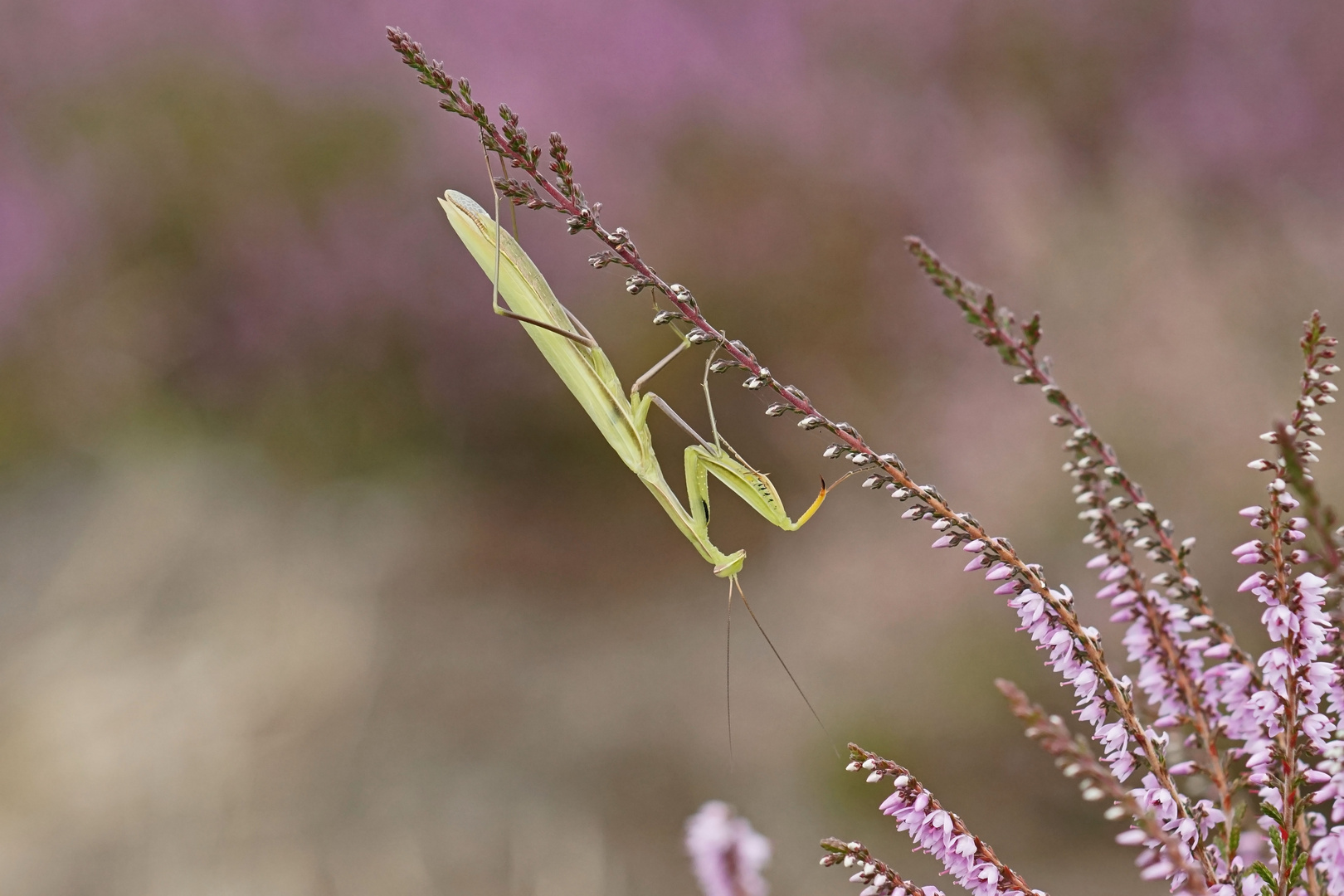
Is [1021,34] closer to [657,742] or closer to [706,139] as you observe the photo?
[706,139]

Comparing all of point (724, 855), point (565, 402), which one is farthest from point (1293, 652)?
point (565, 402)

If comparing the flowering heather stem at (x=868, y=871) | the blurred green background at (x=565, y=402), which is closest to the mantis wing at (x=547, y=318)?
the flowering heather stem at (x=868, y=871)

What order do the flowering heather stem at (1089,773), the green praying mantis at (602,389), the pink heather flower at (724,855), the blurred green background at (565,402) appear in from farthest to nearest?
1. the blurred green background at (565,402)
2. the green praying mantis at (602,389)
3. the pink heather flower at (724,855)
4. the flowering heather stem at (1089,773)

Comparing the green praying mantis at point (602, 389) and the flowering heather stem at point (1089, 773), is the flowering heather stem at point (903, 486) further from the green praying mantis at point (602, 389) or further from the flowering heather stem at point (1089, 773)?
the green praying mantis at point (602, 389)

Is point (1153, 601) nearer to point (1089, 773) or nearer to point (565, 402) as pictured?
point (1089, 773)

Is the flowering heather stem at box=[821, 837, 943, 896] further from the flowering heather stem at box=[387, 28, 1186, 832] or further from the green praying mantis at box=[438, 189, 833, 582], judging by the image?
the green praying mantis at box=[438, 189, 833, 582]

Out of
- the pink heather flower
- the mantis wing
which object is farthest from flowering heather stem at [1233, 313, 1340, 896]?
the mantis wing
